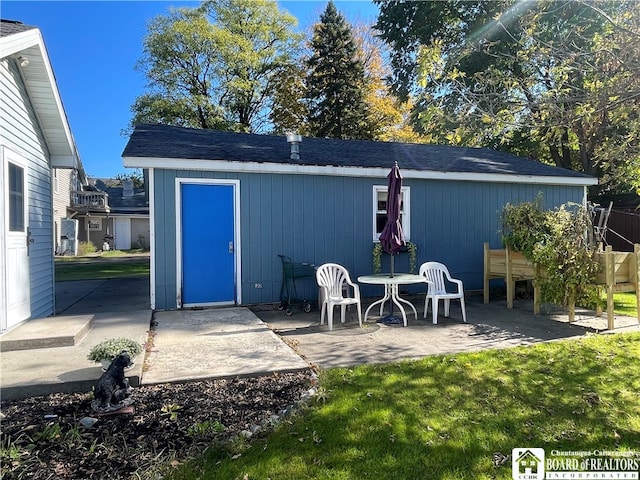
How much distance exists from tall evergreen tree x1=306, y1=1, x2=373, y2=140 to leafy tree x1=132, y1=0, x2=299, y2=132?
3176 millimetres

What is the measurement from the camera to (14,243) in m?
5.24

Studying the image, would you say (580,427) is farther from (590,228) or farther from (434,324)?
(590,228)

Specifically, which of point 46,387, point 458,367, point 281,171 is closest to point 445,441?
point 458,367

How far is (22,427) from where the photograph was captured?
9.28 feet

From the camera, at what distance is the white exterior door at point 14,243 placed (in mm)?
4891

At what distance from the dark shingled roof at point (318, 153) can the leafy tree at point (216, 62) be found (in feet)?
44.9

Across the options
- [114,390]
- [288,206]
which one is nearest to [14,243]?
[114,390]

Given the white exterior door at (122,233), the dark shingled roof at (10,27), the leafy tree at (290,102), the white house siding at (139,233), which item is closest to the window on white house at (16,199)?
the dark shingled roof at (10,27)

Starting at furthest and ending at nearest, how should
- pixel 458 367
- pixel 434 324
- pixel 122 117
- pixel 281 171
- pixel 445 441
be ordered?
pixel 122 117, pixel 281 171, pixel 434 324, pixel 458 367, pixel 445 441

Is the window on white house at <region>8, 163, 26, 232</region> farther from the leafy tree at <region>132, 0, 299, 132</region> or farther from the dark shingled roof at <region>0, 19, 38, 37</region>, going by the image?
the leafy tree at <region>132, 0, 299, 132</region>

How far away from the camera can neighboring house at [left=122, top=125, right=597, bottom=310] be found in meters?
6.73

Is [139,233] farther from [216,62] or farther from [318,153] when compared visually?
[318,153]

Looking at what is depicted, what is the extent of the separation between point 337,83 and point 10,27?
1726 cm

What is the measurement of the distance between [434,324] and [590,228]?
2794 millimetres
